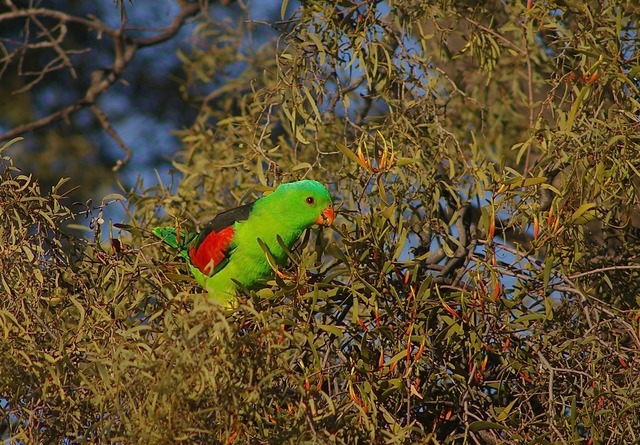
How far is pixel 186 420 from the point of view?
1543mm

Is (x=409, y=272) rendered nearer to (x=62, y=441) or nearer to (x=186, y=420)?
(x=186, y=420)

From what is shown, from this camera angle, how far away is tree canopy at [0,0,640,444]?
1631mm

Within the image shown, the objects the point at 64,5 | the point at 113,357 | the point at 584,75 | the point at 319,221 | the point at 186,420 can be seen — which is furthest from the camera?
the point at 64,5

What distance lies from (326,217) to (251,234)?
0.99 ft

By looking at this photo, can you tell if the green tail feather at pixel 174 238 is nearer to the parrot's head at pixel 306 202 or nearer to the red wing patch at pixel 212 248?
the red wing patch at pixel 212 248

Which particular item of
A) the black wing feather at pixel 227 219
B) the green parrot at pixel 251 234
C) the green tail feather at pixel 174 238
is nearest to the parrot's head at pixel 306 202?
the green parrot at pixel 251 234

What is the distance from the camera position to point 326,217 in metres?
2.48

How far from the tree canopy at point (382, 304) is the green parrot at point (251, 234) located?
0.07m

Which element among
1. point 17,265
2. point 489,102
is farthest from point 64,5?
point 17,265

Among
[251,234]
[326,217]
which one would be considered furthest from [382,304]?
[251,234]

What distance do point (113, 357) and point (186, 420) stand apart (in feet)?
0.75

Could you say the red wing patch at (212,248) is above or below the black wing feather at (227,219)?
below

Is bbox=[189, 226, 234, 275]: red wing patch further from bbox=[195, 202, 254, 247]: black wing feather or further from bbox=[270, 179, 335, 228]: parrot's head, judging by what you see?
bbox=[270, 179, 335, 228]: parrot's head

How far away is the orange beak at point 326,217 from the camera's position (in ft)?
8.07
